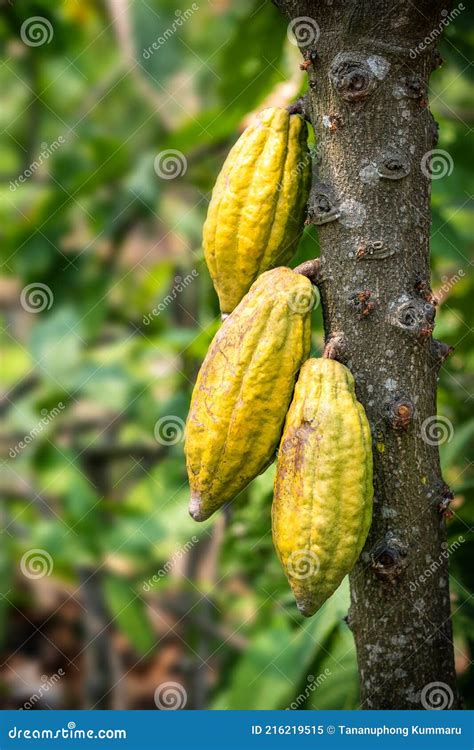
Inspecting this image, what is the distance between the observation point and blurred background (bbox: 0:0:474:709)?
1.53 metres

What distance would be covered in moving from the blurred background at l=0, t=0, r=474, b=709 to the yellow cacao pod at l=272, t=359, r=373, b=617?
0.52 meters

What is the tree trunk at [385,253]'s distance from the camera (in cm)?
90

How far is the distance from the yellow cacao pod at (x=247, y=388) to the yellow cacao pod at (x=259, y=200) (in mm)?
67

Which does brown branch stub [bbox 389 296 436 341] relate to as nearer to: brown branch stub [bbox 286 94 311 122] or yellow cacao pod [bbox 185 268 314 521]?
yellow cacao pod [bbox 185 268 314 521]

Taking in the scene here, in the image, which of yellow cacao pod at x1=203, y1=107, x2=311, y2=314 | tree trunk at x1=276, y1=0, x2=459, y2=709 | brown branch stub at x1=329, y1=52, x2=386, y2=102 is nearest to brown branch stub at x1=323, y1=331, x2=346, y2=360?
tree trunk at x1=276, y1=0, x2=459, y2=709

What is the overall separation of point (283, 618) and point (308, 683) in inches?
24.3

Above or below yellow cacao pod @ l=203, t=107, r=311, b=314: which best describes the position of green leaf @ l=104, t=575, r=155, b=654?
below

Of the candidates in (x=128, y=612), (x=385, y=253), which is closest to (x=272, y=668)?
(x=128, y=612)

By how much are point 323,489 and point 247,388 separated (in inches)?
5.6

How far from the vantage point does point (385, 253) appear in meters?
0.91

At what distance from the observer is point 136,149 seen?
2553 millimetres

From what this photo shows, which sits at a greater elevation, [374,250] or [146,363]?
[374,250]

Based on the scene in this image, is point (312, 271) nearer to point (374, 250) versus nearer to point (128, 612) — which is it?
point (374, 250)

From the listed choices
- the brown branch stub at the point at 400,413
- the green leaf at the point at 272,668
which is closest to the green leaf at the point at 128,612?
the green leaf at the point at 272,668
